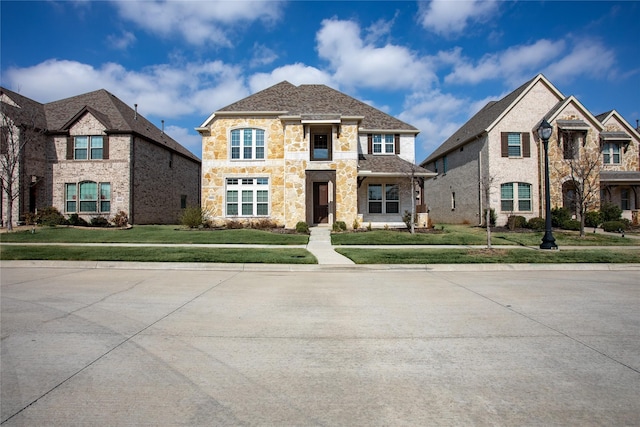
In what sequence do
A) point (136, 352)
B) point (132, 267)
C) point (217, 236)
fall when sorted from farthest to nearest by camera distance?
point (217, 236) < point (132, 267) < point (136, 352)

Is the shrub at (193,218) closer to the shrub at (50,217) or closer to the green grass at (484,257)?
the shrub at (50,217)

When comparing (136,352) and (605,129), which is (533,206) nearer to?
(605,129)

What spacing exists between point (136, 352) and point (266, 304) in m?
2.75

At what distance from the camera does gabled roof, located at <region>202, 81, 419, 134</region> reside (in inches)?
958

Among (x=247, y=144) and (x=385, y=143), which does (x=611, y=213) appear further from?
(x=247, y=144)

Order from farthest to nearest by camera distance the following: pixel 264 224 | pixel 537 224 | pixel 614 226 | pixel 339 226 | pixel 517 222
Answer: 1. pixel 517 222
2. pixel 537 224
3. pixel 264 224
4. pixel 614 226
5. pixel 339 226

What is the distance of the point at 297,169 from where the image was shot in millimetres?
23406

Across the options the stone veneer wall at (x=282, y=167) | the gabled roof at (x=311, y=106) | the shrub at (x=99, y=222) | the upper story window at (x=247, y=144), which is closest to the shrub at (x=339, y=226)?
the stone veneer wall at (x=282, y=167)

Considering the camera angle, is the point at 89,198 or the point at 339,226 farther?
the point at 89,198

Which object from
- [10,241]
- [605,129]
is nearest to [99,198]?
[10,241]

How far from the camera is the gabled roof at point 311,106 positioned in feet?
79.8

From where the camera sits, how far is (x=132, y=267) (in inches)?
453

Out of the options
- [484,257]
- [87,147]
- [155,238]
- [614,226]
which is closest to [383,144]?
[484,257]

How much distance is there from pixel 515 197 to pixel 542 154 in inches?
137
